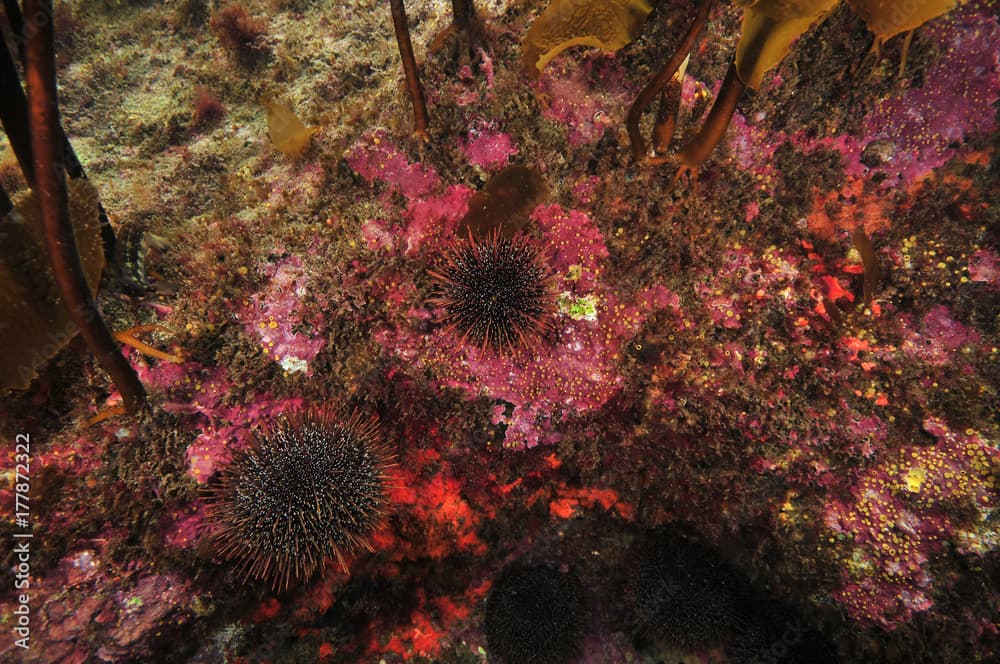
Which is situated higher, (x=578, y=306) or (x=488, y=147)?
(x=488, y=147)

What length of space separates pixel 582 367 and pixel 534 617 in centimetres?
206

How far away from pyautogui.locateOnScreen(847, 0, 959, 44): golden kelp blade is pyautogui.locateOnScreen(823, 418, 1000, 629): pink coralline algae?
7.83ft

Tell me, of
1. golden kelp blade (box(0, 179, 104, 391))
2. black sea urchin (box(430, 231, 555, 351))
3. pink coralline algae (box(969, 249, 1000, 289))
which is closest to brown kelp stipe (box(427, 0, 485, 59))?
black sea urchin (box(430, 231, 555, 351))

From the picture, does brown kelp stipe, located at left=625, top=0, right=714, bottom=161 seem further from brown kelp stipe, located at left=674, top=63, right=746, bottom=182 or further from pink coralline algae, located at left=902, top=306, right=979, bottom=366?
pink coralline algae, located at left=902, top=306, right=979, bottom=366

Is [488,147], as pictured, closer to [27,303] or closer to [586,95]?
[586,95]

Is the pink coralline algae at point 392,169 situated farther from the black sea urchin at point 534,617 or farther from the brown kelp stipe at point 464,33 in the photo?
the black sea urchin at point 534,617

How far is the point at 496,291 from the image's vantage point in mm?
2688

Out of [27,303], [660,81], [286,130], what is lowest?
[27,303]

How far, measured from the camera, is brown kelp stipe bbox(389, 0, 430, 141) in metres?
A: 2.76

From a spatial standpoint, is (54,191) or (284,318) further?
(284,318)

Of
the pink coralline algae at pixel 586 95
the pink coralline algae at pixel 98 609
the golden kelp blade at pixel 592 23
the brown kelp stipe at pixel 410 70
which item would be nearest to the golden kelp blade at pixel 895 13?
the golden kelp blade at pixel 592 23

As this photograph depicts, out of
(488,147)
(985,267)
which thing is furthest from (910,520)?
(488,147)

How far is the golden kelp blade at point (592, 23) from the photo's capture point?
8.83 feet

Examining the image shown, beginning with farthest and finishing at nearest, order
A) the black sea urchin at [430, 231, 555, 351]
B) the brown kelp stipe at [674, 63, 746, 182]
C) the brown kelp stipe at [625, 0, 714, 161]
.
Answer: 1. the black sea urchin at [430, 231, 555, 351]
2. the brown kelp stipe at [674, 63, 746, 182]
3. the brown kelp stipe at [625, 0, 714, 161]
